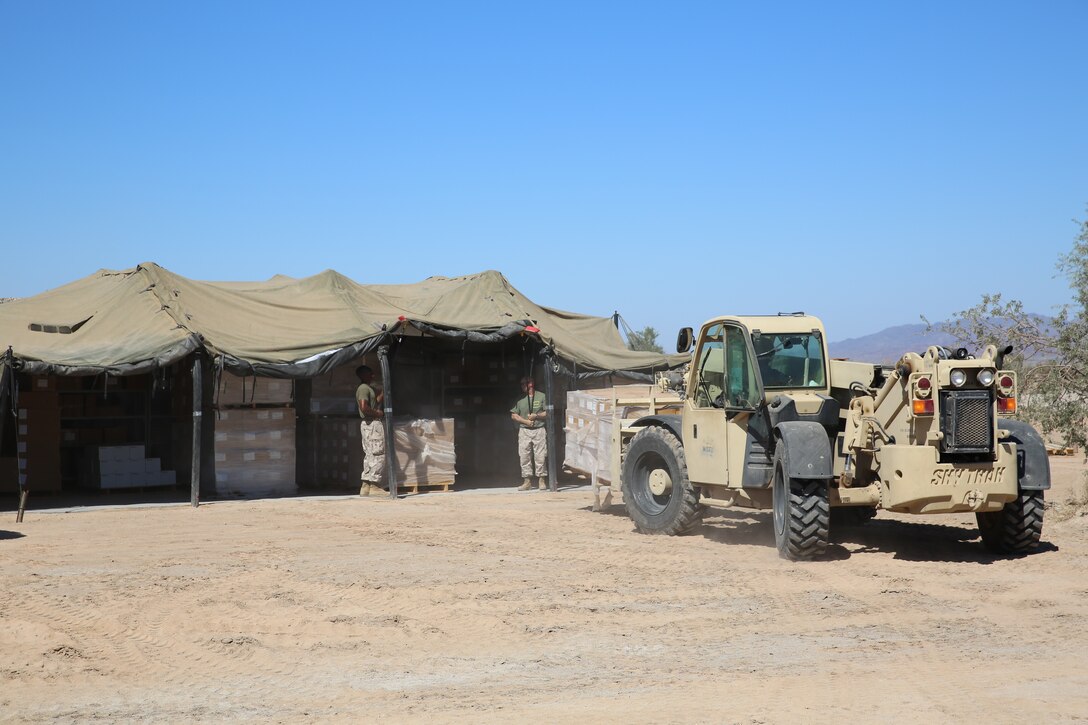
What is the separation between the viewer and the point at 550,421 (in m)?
19.4

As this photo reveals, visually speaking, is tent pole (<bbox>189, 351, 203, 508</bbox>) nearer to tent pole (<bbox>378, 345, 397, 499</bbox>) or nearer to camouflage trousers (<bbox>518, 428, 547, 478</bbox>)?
tent pole (<bbox>378, 345, 397, 499</bbox>)

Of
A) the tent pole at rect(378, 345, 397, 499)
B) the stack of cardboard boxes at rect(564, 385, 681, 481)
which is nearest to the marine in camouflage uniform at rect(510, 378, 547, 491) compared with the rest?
the stack of cardboard boxes at rect(564, 385, 681, 481)

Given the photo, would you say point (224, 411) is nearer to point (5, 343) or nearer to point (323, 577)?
point (5, 343)

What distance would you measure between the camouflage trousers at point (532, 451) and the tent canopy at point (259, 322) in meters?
1.43

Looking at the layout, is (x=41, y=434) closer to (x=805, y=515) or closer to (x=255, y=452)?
(x=255, y=452)

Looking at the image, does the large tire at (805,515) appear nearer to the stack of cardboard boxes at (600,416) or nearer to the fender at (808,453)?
the fender at (808,453)

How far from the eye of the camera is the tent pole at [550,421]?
19453 mm

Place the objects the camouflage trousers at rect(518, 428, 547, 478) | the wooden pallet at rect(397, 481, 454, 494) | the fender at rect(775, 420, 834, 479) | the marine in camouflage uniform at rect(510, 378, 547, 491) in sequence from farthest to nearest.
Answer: the camouflage trousers at rect(518, 428, 547, 478) → the marine in camouflage uniform at rect(510, 378, 547, 491) → the wooden pallet at rect(397, 481, 454, 494) → the fender at rect(775, 420, 834, 479)

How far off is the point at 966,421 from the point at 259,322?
40.5ft

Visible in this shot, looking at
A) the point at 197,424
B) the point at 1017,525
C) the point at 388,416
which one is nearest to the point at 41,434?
the point at 197,424

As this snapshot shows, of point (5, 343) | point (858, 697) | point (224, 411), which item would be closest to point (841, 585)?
point (858, 697)

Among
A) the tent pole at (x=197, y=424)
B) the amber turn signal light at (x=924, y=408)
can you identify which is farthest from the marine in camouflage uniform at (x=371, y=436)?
the amber turn signal light at (x=924, y=408)

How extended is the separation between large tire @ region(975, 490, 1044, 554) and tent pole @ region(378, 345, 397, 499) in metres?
9.57

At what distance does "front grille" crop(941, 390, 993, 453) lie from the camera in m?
10.0
